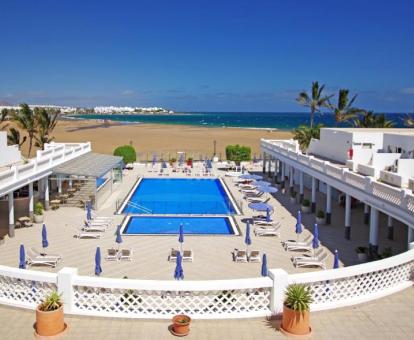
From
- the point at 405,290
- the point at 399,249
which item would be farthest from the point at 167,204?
the point at 405,290

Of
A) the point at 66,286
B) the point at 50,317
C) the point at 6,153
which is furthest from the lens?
the point at 6,153

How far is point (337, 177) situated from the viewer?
22.8m

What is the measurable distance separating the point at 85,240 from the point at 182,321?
13.8 m

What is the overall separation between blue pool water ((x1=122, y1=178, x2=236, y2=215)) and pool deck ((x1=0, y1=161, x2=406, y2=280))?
251 cm

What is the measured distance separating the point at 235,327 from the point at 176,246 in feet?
38.7

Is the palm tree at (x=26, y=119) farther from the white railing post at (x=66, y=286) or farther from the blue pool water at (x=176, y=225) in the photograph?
the white railing post at (x=66, y=286)

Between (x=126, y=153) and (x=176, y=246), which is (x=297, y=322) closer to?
(x=176, y=246)

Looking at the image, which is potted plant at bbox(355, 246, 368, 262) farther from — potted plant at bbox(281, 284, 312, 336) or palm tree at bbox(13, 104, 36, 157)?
palm tree at bbox(13, 104, 36, 157)

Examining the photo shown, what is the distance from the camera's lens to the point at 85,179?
28.9m

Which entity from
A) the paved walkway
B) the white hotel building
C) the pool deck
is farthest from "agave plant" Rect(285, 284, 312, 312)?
the white hotel building

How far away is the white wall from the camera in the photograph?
25.8 m

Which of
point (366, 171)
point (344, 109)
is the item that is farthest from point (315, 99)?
point (366, 171)

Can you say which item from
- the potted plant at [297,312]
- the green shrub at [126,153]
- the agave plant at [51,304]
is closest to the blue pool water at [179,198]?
Result: the green shrub at [126,153]

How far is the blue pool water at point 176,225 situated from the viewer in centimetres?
2298
